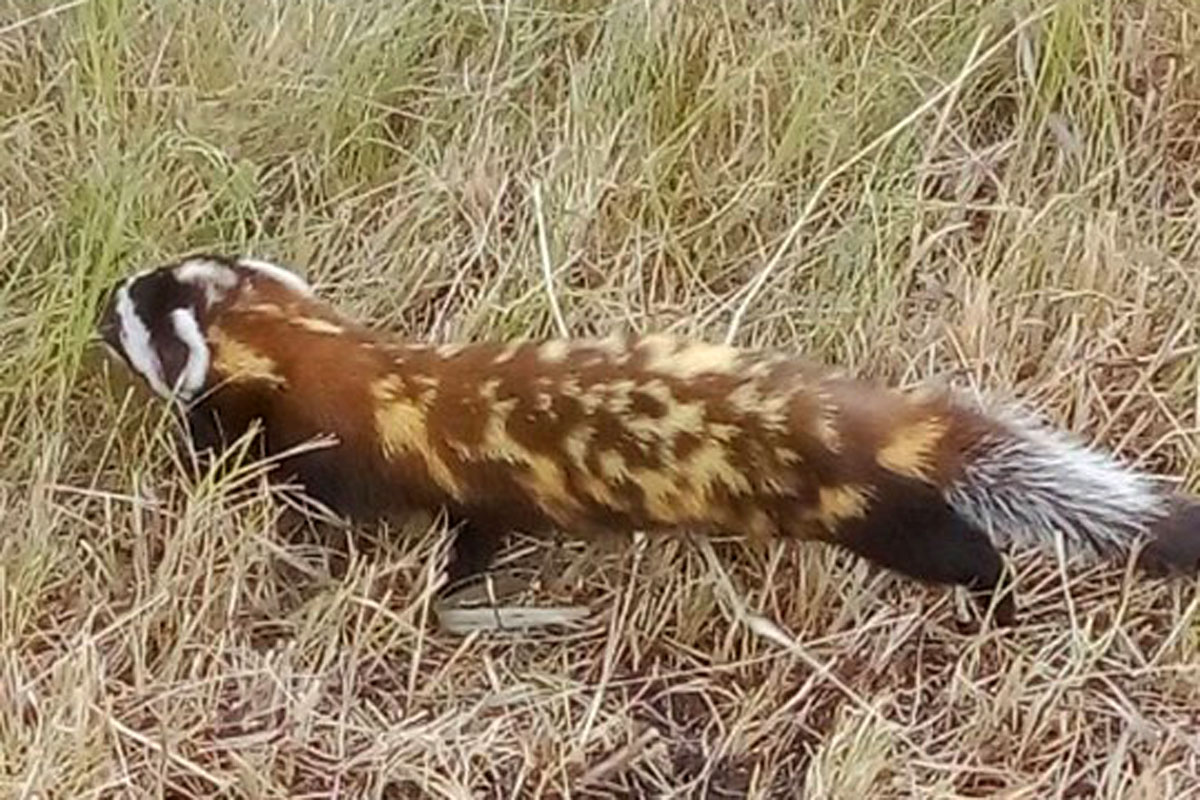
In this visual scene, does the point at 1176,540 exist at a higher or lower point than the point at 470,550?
higher

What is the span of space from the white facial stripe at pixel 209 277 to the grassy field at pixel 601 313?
13 cm

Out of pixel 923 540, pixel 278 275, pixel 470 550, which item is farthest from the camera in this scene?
pixel 278 275

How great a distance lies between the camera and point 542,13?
2895 millimetres

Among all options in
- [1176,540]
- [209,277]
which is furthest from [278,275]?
[1176,540]

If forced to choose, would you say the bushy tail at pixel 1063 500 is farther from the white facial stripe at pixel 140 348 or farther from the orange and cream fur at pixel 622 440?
the white facial stripe at pixel 140 348

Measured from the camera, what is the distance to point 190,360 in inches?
99.4

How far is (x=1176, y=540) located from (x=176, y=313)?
99cm

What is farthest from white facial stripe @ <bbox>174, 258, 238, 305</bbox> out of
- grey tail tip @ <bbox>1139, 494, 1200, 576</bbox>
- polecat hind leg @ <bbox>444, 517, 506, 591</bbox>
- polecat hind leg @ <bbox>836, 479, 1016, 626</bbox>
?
grey tail tip @ <bbox>1139, 494, 1200, 576</bbox>

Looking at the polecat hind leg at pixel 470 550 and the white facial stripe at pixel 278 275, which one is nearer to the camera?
the polecat hind leg at pixel 470 550

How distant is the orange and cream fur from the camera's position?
2.32 meters

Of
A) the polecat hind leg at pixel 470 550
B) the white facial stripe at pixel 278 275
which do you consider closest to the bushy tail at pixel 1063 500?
the polecat hind leg at pixel 470 550

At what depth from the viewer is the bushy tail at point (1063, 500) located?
2318 mm

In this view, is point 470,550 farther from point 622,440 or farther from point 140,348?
point 140,348

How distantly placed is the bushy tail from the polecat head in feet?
2.37
